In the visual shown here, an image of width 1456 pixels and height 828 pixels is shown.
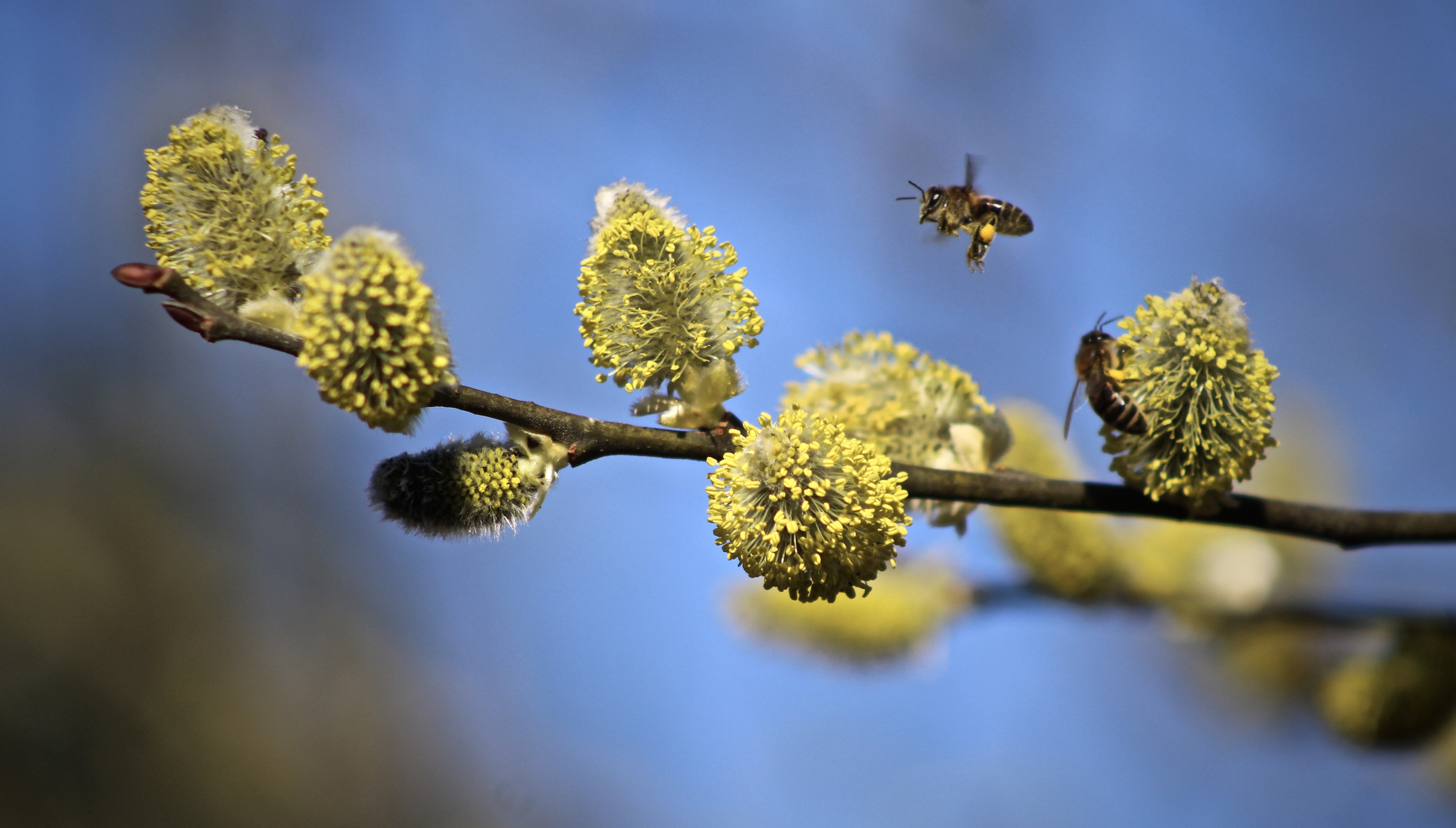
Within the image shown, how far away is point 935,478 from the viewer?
45.4 inches

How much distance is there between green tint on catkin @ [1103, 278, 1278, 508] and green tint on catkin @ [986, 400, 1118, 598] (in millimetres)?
827

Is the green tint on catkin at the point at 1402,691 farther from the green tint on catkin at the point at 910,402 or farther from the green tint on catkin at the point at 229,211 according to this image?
the green tint on catkin at the point at 229,211

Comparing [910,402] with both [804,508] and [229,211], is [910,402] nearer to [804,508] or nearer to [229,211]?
[804,508]

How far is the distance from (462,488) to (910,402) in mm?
740

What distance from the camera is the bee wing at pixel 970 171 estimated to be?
128 centimetres

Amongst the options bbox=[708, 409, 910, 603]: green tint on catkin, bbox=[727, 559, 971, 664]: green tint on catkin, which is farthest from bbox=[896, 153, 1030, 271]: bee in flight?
bbox=[727, 559, 971, 664]: green tint on catkin

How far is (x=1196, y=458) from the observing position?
3.67ft

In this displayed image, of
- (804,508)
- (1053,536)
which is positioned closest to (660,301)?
(804,508)

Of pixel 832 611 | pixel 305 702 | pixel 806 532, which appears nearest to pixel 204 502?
pixel 305 702

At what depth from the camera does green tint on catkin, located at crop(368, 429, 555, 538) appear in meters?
0.89

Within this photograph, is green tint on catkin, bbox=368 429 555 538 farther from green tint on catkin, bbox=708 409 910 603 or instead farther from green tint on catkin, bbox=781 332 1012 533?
green tint on catkin, bbox=781 332 1012 533

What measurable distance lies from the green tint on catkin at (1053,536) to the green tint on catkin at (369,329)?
147 cm

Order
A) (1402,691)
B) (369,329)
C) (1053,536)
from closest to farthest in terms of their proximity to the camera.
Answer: (369,329), (1402,691), (1053,536)

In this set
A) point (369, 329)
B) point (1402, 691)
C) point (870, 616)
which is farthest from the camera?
point (870, 616)
